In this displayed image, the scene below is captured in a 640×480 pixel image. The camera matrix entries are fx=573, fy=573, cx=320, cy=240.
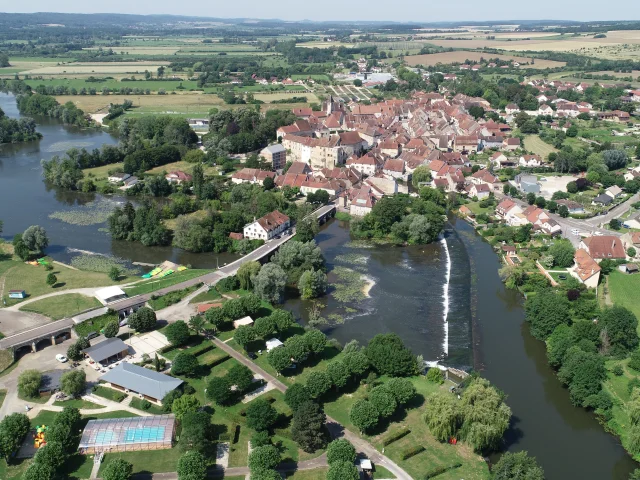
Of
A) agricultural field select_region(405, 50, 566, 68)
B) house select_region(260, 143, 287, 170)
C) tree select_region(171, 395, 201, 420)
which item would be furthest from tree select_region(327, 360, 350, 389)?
agricultural field select_region(405, 50, 566, 68)

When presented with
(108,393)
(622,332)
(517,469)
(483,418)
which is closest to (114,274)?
(108,393)

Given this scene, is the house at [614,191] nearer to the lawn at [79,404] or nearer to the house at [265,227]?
the house at [265,227]

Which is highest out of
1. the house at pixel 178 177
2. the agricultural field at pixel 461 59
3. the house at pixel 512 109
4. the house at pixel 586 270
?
the agricultural field at pixel 461 59

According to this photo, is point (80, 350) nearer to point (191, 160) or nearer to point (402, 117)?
point (191, 160)

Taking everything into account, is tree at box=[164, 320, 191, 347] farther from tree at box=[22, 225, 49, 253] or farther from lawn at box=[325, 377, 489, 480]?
tree at box=[22, 225, 49, 253]

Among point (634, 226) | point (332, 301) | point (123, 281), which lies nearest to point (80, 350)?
point (123, 281)

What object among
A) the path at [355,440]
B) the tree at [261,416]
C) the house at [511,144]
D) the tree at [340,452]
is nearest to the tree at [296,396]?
the tree at [261,416]

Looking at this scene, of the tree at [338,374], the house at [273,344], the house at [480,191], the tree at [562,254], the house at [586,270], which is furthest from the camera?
the house at [480,191]

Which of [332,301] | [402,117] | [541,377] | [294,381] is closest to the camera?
[294,381]
